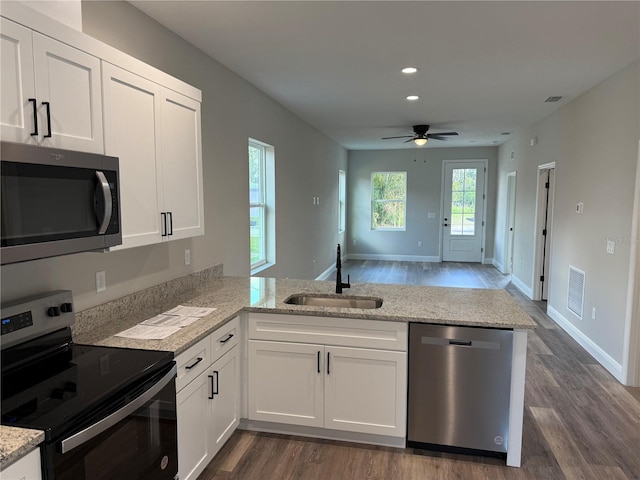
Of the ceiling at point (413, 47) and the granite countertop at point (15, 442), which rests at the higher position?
the ceiling at point (413, 47)

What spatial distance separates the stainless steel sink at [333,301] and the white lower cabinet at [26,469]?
67.9 inches

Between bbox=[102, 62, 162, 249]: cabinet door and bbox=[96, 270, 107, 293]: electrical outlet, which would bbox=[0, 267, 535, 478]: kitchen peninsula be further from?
bbox=[102, 62, 162, 249]: cabinet door

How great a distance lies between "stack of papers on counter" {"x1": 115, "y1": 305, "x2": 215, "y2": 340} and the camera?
2.10m

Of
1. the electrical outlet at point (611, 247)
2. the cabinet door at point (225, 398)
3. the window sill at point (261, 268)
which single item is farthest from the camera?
the window sill at point (261, 268)

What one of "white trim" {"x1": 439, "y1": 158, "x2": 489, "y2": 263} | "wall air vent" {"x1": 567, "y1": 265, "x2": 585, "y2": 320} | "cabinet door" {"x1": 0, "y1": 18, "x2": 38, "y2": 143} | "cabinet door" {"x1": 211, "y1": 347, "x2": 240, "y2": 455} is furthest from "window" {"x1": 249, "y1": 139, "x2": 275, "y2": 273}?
"white trim" {"x1": 439, "y1": 158, "x2": 489, "y2": 263}

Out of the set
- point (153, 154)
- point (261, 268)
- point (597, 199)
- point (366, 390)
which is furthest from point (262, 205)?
point (597, 199)

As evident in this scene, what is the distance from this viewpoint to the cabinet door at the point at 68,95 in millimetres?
1515

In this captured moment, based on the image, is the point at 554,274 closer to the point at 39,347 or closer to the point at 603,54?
the point at 603,54

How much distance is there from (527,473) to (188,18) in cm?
341

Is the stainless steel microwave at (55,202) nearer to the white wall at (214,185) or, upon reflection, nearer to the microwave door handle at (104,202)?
the microwave door handle at (104,202)

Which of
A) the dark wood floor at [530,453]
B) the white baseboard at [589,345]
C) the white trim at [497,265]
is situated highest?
the white trim at [497,265]

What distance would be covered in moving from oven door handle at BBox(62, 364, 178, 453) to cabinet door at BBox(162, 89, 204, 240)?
0.89 m

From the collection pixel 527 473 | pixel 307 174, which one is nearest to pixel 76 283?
pixel 527 473

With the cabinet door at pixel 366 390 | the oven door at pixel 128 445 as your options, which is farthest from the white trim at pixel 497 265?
the oven door at pixel 128 445
